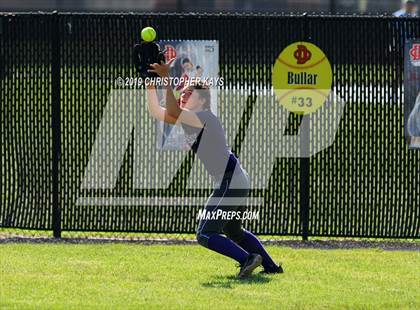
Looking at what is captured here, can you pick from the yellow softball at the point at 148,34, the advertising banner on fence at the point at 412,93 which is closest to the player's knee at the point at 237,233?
the yellow softball at the point at 148,34

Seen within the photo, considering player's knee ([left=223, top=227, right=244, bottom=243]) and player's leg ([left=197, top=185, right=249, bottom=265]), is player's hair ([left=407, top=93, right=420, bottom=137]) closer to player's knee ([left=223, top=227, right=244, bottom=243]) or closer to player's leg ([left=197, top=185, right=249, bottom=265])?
player's knee ([left=223, top=227, right=244, bottom=243])

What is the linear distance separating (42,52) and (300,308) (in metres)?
4.83

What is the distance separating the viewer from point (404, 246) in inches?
519

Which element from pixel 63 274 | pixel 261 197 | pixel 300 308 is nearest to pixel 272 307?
pixel 300 308

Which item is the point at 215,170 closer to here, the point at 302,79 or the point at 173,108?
the point at 173,108

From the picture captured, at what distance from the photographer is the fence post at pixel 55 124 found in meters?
13.3

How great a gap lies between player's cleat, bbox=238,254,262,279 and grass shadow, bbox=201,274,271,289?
5cm

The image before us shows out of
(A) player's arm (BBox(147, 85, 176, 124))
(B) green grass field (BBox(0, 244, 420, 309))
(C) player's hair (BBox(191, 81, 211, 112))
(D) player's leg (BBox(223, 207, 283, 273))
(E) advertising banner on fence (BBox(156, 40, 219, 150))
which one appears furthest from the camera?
(E) advertising banner on fence (BBox(156, 40, 219, 150))

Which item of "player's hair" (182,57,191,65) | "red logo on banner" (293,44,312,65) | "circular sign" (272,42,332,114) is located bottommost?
"circular sign" (272,42,332,114)

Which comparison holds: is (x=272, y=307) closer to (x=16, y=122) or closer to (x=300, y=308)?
(x=300, y=308)

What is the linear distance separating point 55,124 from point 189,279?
10.2ft

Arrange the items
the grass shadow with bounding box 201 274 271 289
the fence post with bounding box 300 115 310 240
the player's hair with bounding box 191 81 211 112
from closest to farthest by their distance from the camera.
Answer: the grass shadow with bounding box 201 274 271 289, the player's hair with bounding box 191 81 211 112, the fence post with bounding box 300 115 310 240

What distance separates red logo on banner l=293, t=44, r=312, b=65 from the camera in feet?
43.3

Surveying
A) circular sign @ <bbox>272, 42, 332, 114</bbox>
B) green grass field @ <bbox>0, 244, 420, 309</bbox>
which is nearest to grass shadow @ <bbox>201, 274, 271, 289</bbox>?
green grass field @ <bbox>0, 244, 420, 309</bbox>
